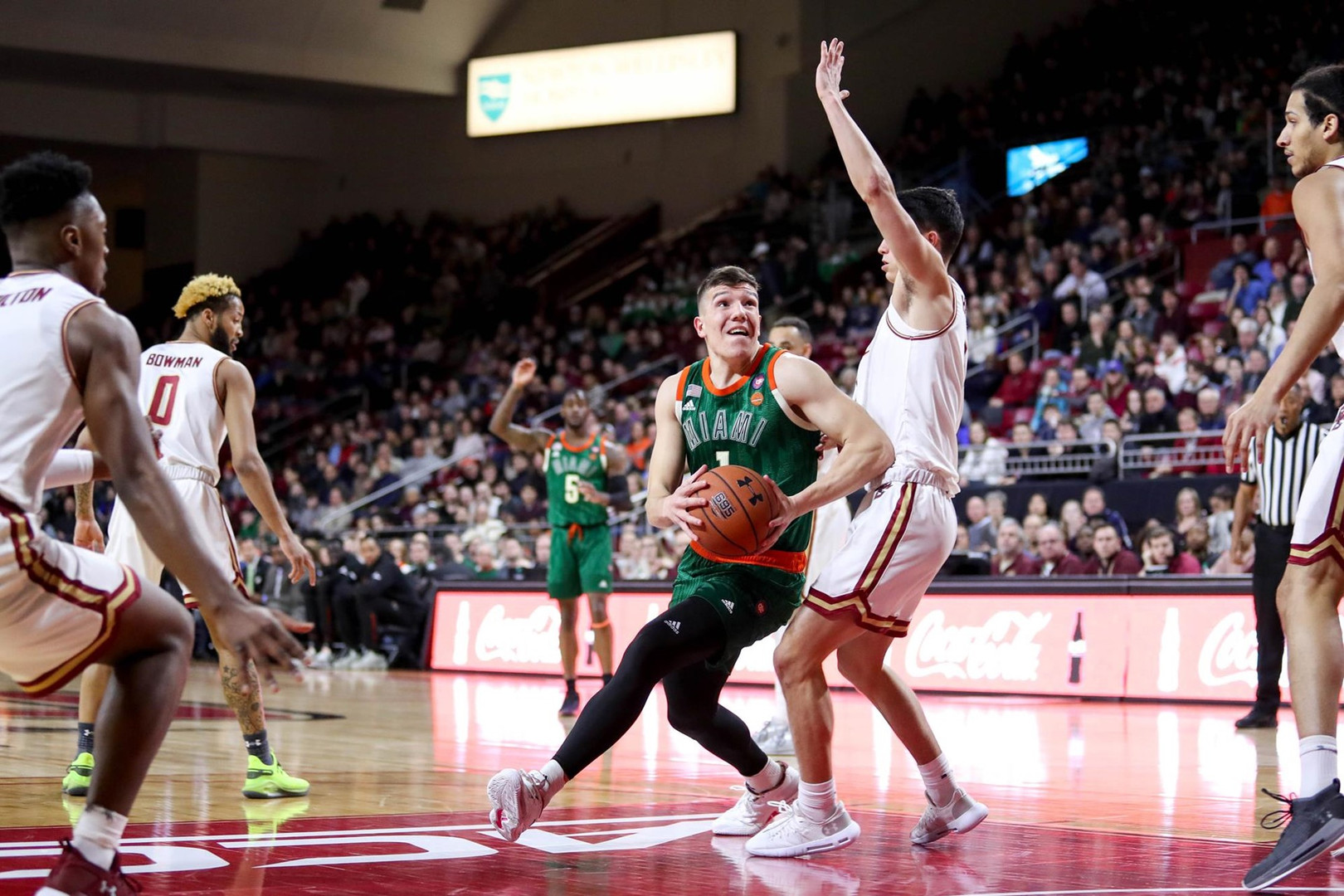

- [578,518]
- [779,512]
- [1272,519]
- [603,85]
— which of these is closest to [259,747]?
[779,512]

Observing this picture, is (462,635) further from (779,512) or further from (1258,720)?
(779,512)

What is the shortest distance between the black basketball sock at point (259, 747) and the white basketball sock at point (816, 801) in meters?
2.40

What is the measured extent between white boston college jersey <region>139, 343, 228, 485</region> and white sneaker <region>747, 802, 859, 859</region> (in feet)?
9.57

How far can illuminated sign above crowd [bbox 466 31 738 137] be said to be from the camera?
2645cm

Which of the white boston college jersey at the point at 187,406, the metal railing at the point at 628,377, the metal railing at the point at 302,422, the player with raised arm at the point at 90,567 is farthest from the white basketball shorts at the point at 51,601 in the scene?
the metal railing at the point at 302,422

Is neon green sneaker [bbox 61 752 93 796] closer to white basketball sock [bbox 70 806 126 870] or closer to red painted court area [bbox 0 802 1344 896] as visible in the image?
red painted court area [bbox 0 802 1344 896]

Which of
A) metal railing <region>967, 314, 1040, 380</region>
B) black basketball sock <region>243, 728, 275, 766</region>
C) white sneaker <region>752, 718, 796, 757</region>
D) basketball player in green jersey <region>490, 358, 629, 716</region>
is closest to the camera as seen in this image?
black basketball sock <region>243, 728, 275, 766</region>

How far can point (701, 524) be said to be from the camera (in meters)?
4.75

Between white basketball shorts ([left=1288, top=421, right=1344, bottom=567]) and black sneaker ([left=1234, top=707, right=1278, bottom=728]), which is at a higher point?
white basketball shorts ([left=1288, top=421, right=1344, bottom=567])

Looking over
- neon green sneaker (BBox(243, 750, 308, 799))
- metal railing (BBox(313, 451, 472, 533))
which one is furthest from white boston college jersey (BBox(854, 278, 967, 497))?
metal railing (BBox(313, 451, 472, 533))

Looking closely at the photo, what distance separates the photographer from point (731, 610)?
4988mm

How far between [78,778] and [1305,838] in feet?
14.7

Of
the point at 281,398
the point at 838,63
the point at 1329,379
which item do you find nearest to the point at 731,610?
the point at 838,63

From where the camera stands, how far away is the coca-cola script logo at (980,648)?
12.1 metres
